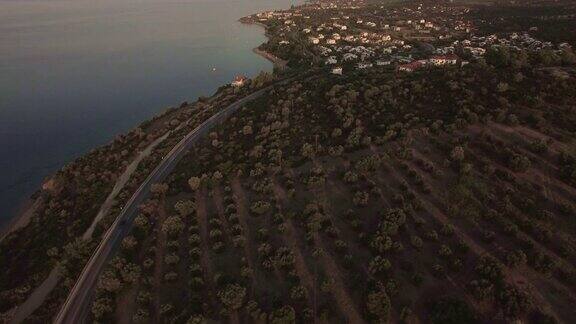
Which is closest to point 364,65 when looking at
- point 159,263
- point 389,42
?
point 389,42

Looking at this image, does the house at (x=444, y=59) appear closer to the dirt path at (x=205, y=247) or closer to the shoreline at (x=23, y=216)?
the dirt path at (x=205, y=247)

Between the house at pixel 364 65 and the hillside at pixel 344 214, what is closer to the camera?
the hillside at pixel 344 214

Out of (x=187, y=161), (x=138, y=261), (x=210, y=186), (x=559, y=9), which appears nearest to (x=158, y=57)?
(x=187, y=161)

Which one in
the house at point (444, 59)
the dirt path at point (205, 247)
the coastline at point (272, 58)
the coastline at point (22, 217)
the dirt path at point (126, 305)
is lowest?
the coastline at point (22, 217)

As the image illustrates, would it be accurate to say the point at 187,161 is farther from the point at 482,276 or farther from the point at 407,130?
the point at 482,276

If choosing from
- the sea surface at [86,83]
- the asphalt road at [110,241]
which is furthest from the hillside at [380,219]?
the sea surface at [86,83]

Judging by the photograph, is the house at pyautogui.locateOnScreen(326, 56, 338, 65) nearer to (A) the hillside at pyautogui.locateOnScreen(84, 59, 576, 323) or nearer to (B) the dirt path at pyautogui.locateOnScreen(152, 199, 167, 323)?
(A) the hillside at pyautogui.locateOnScreen(84, 59, 576, 323)
